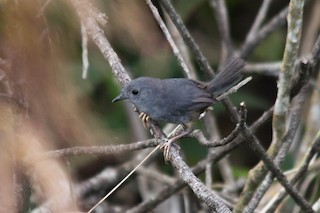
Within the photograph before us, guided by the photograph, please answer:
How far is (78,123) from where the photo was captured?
1332mm

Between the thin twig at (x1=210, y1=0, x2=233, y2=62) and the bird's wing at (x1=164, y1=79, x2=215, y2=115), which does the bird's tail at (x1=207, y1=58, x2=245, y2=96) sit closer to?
the bird's wing at (x1=164, y1=79, x2=215, y2=115)

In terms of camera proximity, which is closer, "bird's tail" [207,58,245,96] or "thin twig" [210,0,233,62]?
"bird's tail" [207,58,245,96]

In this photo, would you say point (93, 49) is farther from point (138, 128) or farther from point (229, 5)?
point (229, 5)

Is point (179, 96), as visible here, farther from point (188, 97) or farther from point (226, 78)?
point (226, 78)

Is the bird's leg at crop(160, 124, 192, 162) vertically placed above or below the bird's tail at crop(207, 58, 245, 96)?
below

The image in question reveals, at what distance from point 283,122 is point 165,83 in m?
0.65

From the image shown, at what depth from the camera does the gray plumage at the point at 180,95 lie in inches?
123

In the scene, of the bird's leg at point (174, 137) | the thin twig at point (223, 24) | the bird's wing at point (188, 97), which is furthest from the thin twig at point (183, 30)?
the thin twig at point (223, 24)

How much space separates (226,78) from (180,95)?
25cm

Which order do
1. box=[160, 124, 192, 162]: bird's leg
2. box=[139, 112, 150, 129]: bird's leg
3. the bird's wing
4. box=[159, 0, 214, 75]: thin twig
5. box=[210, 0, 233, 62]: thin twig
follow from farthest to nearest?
1. box=[210, 0, 233, 62]: thin twig
2. the bird's wing
3. box=[139, 112, 150, 129]: bird's leg
4. box=[159, 0, 214, 75]: thin twig
5. box=[160, 124, 192, 162]: bird's leg

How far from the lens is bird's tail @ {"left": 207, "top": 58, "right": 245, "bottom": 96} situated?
10.8ft

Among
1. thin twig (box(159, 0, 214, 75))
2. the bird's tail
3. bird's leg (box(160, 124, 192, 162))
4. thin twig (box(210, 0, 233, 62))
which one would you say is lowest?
bird's leg (box(160, 124, 192, 162))

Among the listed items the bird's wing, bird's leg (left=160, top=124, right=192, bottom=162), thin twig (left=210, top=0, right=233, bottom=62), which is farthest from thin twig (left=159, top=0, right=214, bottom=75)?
thin twig (left=210, top=0, right=233, bottom=62)

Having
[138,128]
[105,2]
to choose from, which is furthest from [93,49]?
[105,2]
